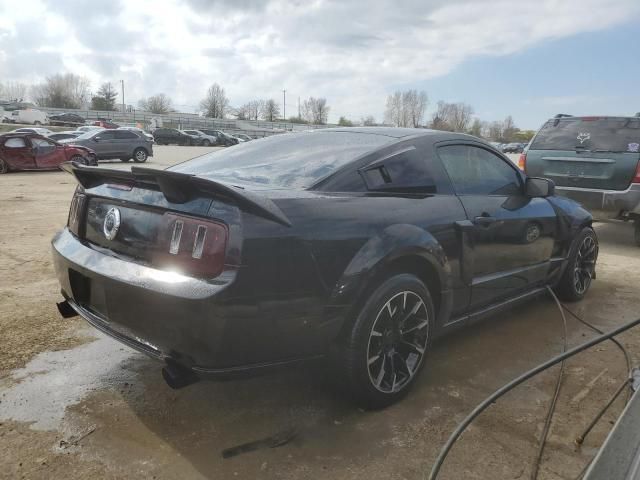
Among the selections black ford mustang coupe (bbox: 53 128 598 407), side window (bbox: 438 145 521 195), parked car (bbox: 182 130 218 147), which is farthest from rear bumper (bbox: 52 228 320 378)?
parked car (bbox: 182 130 218 147)

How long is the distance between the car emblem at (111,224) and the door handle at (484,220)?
2.13 m

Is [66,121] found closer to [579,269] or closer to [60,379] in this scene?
[60,379]

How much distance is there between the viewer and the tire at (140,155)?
22.3 meters

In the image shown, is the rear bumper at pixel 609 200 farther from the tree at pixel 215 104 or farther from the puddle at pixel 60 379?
the tree at pixel 215 104

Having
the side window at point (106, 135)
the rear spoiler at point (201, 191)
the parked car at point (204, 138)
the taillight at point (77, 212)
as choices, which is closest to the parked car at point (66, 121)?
the parked car at point (204, 138)

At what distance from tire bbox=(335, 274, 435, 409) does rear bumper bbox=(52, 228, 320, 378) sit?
346 millimetres

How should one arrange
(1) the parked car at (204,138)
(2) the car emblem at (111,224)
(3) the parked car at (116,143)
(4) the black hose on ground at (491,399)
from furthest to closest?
(1) the parked car at (204,138)
(3) the parked car at (116,143)
(2) the car emblem at (111,224)
(4) the black hose on ground at (491,399)

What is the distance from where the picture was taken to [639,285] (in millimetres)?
5488

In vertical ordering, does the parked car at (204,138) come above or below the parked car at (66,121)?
below

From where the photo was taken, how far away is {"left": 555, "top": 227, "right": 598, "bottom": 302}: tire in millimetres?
4633

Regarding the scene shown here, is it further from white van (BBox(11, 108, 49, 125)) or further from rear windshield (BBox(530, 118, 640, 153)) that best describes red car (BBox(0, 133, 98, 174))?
white van (BBox(11, 108, 49, 125))

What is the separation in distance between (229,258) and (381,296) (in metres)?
0.87

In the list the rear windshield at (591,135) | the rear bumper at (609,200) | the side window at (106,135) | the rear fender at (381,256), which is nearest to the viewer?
the rear fender at (381,256)

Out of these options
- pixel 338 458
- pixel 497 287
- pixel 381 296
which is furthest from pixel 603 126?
pixel 338 458
